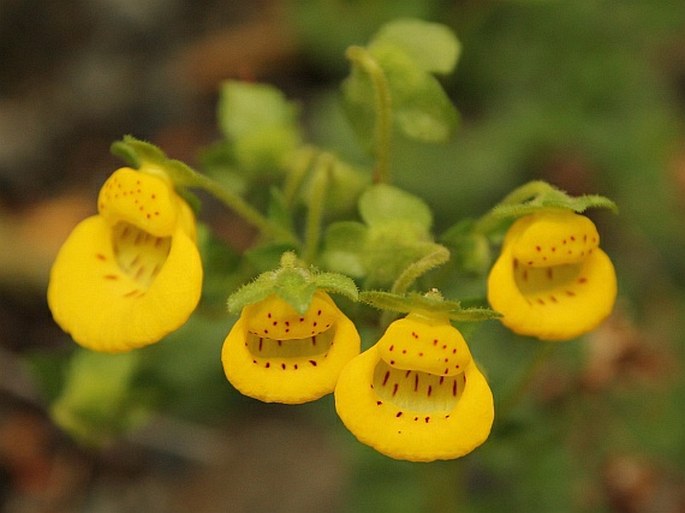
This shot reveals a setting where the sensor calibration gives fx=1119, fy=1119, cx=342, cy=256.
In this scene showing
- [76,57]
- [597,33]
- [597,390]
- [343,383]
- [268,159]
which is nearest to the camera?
[343,383]

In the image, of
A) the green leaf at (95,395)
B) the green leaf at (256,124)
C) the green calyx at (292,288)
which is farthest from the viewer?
the green leaf at (95,395)

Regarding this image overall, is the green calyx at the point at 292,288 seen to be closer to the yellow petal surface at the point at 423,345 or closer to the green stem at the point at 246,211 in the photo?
the yellow petal surface at the point at 423,345

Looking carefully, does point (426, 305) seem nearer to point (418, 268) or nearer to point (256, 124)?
point (418, 268)

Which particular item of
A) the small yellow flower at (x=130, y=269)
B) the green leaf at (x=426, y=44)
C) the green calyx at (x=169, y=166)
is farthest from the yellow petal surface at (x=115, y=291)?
the green leaf at (x=426, y=44)

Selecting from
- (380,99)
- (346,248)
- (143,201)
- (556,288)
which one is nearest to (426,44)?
(380,99)

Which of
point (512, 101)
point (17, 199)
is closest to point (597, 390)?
point (512, 101)

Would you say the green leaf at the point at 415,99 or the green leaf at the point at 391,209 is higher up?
the green leaf at the point at 415,99

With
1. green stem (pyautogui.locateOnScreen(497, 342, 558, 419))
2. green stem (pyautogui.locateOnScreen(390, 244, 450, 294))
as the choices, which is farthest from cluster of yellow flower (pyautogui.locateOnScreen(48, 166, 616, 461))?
green stem (pyautogui.locateOnScreen(497, 342, 558, 419))

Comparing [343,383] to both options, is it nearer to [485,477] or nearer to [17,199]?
[485,477]
